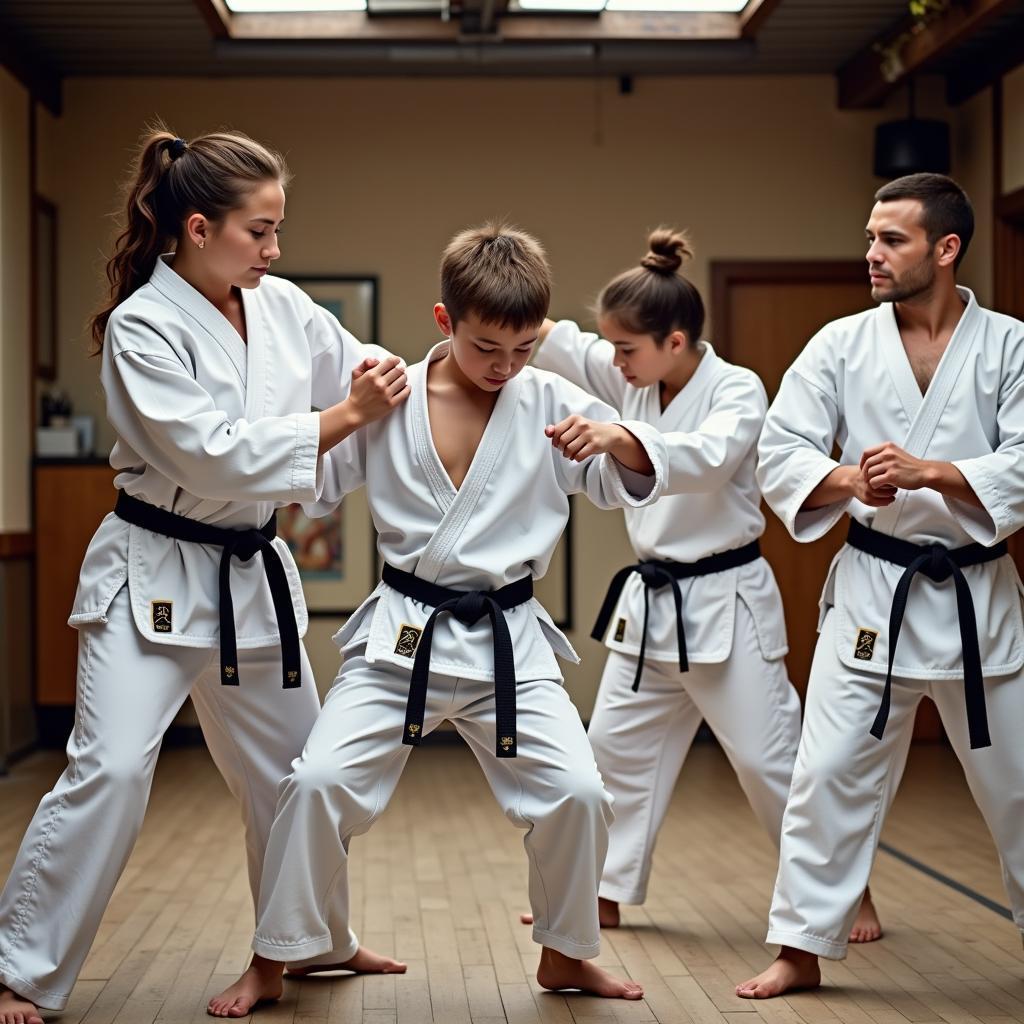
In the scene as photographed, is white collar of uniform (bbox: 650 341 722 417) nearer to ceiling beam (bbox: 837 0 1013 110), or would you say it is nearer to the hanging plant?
ceiling beam (bbox: 837 0 1013 110)

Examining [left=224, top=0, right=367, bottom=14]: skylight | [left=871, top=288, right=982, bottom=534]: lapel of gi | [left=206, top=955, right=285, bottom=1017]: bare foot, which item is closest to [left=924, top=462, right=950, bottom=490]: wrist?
[left=871, top=288, right=982, bottom=534]: lapel of gi

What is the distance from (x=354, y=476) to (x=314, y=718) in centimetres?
46

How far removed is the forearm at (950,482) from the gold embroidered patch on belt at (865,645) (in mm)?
295

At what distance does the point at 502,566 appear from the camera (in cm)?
244

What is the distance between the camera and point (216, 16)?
5.37m

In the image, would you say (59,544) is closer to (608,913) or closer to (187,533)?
(608,913)

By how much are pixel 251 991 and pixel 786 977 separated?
0.97 metres

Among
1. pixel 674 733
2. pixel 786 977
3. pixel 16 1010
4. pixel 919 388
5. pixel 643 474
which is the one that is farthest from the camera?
pixel 674 733

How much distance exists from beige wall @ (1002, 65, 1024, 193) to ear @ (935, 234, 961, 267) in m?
3.14

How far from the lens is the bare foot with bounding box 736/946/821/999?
8.52 ft

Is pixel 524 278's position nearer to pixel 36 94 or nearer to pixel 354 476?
pixel 354 476

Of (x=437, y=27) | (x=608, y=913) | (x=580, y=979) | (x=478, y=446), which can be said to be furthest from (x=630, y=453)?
(x=437, y=27)

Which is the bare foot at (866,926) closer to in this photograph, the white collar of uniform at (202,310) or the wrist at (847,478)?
the wrist at (847,478)

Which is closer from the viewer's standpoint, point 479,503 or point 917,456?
point 479,503
